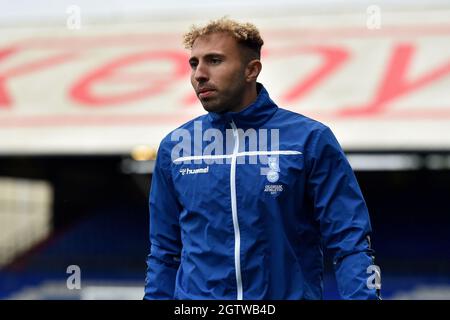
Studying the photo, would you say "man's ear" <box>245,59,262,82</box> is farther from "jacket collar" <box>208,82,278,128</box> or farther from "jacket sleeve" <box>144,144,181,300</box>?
"jacket sleeve" <box>144,144,181,300</box>

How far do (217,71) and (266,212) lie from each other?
0.56 m

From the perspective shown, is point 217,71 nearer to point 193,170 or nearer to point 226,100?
point 226,100

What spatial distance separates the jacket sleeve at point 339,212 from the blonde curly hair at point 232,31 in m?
0.44

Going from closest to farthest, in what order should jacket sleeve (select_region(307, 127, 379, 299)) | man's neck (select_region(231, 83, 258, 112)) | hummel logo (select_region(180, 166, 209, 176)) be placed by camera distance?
jacket sleeve (select_region(307, 127, 379, 299))
hummel logo (select_region(180, 166, 209, 176))
man's neck (select_region(231, 83, 258, 112))

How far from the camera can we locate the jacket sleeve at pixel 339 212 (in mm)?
2801

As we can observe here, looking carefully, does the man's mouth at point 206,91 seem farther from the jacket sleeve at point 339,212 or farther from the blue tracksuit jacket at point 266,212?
the jacket sleeve at point 339,212

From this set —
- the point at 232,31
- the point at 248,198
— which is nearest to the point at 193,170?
the point at 248,198

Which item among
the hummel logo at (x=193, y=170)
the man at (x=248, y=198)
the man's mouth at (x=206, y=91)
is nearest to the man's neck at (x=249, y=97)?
the man at (x=248, y=198)

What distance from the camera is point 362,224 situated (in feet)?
9.36

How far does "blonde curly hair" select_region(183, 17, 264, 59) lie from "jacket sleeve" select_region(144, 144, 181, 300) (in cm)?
46

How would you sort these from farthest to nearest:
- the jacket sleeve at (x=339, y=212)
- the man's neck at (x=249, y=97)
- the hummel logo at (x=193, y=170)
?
the man's neck at (x=249, y=97)
the hummel logo at (x=193, y=170)
the jacket sleeve at (x=339, y=212)

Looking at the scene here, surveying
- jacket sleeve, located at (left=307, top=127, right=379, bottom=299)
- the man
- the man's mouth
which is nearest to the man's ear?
the man

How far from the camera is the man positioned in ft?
9.32
